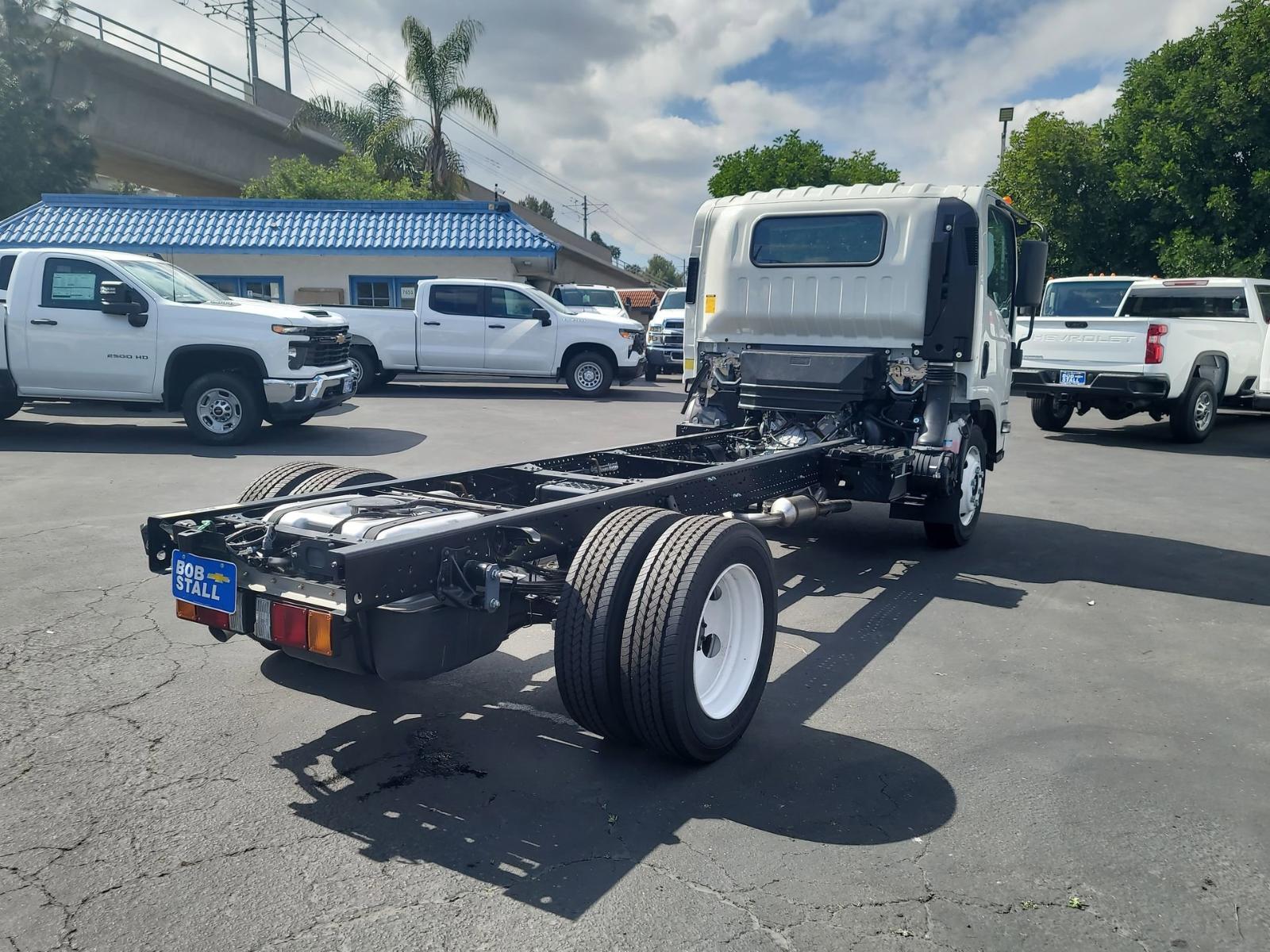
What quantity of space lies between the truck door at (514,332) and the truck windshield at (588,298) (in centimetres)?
455

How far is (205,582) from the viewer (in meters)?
3.54

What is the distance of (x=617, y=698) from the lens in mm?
3447

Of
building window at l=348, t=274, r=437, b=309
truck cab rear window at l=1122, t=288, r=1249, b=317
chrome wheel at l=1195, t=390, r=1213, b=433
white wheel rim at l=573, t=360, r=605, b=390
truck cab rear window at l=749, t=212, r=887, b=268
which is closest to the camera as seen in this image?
truck cab rear window at l=749, t=212, r=887, b=268

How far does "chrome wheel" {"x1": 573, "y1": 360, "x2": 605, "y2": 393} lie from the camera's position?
17.5 meters

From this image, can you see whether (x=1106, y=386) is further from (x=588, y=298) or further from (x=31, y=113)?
(x=31, y=113)

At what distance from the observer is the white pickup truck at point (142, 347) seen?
10.7 metres

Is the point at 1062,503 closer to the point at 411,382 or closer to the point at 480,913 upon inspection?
the point at 480,913

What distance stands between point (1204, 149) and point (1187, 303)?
30.9 ft

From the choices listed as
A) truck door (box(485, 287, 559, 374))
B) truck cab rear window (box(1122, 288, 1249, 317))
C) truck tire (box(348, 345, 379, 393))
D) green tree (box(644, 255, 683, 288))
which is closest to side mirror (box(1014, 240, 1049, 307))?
truck cab rear window (box(1122, 288, 1249, 317))

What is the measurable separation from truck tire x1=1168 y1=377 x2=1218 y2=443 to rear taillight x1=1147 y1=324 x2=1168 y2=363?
2.96 feet

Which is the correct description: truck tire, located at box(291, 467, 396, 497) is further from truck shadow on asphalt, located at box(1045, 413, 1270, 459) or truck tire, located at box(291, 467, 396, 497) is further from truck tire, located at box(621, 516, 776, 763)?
truck shadow on asphalt, located at box(1045, 413, 1270, 459)

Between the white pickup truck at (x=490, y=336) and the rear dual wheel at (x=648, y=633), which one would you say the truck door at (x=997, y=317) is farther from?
the white pickup truck at (x=490, y=336)

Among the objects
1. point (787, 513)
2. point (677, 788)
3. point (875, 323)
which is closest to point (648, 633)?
point (677, 788)

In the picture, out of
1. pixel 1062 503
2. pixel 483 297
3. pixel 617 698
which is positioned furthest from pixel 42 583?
pixel 483 297
